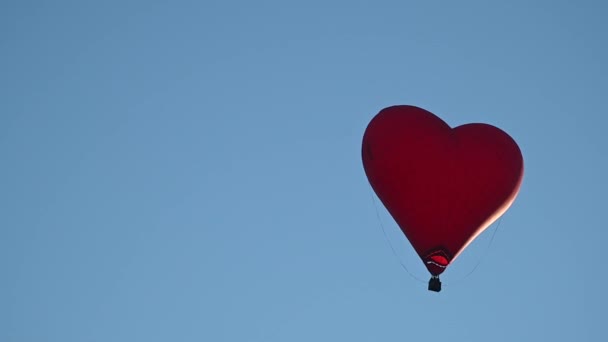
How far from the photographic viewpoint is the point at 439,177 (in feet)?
164

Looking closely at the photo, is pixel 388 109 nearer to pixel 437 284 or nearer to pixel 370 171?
pixel 370 171

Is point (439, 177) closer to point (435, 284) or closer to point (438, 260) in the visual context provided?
point (438, 260)

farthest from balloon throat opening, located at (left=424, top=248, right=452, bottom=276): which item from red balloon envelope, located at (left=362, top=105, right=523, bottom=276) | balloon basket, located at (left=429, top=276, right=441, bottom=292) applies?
balloon basket, located at (left=429, top=276, right=441, bottom=292)

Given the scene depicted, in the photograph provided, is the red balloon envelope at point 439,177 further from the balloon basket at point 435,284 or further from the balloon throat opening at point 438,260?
the balloon basket at point 435,284

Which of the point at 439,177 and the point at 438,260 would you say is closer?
the point at 438,260

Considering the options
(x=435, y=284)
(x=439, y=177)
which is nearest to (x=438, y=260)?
(x=435, y=284)

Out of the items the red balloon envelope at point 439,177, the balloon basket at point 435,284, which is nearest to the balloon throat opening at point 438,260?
the red balloon envelope at point 439,177

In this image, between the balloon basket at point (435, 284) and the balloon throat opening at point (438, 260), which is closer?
the balloon basket at point (435, 284)

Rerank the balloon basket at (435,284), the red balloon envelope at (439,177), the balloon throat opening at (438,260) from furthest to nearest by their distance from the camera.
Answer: the red balloon envelope at (439,177)
the balloon throat opening at (438,260)
the balloon basket at (435,284)

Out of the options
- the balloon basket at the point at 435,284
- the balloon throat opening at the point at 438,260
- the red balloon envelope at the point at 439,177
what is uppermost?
the red balloon envelope at the point at 439,177

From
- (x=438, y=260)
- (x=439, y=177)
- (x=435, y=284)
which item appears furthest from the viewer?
(x=439, y=177)

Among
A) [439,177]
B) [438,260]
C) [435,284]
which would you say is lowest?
[435,284]

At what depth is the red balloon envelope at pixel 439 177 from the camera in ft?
162

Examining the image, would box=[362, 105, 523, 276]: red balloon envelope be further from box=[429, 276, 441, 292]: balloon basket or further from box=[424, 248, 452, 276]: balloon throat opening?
box=[429, 276, 441, 292]: balloon basket
